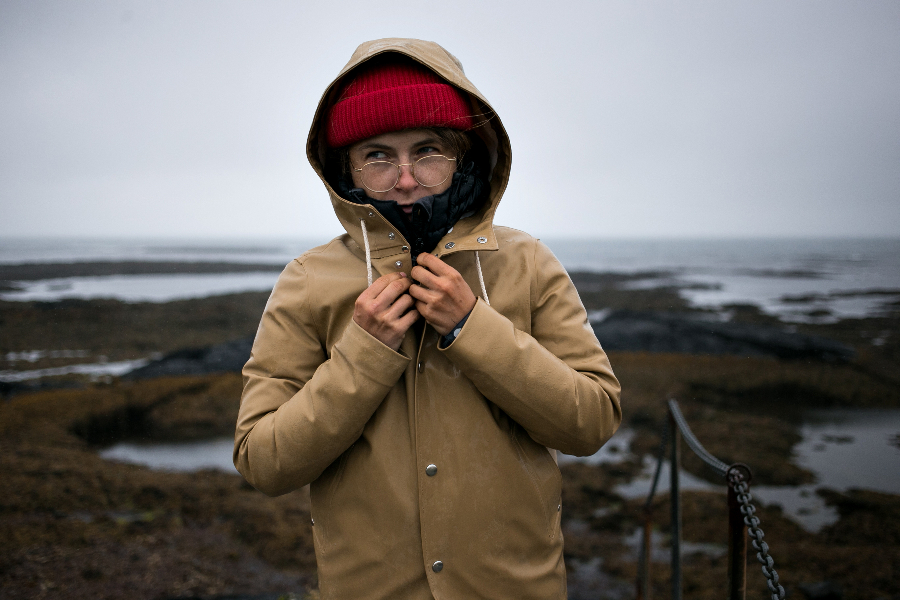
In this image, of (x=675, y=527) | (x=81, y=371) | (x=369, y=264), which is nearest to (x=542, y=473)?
(x=369, y=264)

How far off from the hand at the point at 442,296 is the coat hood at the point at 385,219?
0.11 m

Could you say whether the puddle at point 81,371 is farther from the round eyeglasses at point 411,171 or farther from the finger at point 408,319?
the finger at point 408,319

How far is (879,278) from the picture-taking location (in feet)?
178

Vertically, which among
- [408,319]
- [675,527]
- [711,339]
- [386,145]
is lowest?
[711,339]

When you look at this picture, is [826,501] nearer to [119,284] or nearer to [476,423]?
[476,423]

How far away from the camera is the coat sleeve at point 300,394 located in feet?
4.37

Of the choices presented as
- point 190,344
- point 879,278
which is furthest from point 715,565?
point 879,278

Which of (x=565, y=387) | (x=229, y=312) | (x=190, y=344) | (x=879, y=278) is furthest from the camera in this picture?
(x=879, y=278)

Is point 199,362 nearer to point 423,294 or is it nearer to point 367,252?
point 367,252

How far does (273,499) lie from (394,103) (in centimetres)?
798

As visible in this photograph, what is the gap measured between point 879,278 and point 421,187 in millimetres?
70957

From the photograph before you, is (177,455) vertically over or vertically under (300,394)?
under

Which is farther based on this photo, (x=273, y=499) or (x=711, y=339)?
(x=711, y=339)

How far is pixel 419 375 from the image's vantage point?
147 cm
